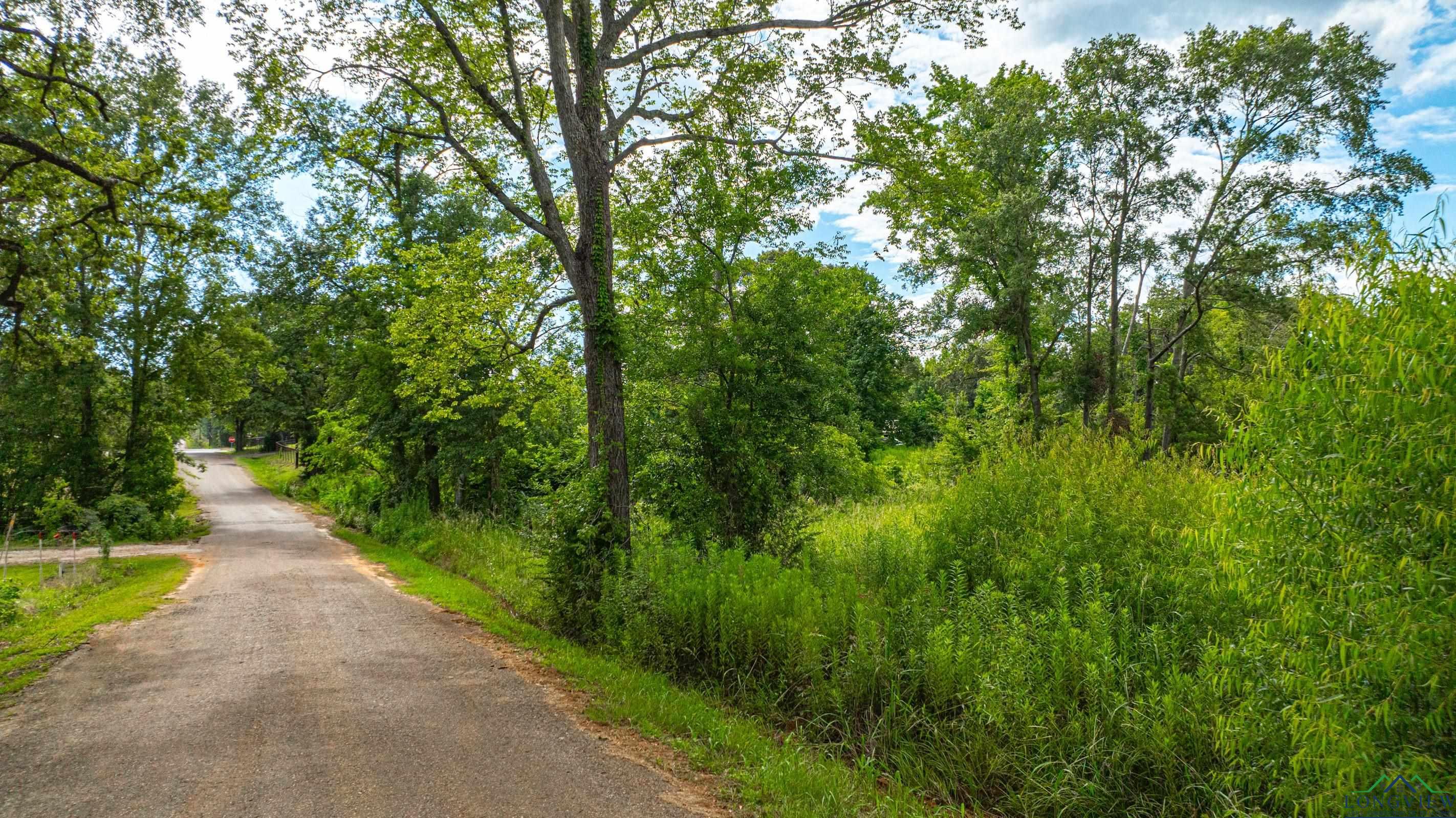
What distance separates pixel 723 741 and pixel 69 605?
11.8 metres

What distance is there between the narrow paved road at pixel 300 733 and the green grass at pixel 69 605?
0.32 metres

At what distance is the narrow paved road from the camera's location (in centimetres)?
438

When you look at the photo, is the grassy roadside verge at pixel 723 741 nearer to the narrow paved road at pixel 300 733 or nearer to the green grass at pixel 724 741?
the green grass at pixel 724 741

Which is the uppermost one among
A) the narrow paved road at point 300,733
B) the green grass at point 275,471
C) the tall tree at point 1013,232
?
the tall tree at point 1013,232

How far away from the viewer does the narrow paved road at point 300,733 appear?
4.38 m

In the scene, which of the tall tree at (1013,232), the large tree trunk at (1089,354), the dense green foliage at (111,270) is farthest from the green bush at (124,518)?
the large tree trunk at (1089,354)

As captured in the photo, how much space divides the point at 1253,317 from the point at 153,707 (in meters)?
28.8

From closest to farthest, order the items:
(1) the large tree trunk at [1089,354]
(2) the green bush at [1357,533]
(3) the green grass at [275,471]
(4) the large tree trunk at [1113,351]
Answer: (2) the green bush at [1357,533] < (4) the large tree trunk at [1113,351] < (1) the large tree trunk at [1089,354] < (3) the green grass at [275,471]

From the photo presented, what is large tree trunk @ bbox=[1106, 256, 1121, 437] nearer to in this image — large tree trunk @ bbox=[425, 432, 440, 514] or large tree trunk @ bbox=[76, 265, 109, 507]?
large tree trunk @ bbox=[425, 432, 440, 514]

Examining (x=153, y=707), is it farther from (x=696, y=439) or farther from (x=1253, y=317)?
(x=1253, y=317)

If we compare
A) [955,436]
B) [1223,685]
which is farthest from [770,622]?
[955,436]

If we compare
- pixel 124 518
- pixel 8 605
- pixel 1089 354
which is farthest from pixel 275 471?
pixel 1089 354

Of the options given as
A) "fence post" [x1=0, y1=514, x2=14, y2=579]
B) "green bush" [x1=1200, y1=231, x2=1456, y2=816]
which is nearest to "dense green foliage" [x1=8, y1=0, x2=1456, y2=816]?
"green bush" [x1=1200, y1=231, x2=1456, y2=816]

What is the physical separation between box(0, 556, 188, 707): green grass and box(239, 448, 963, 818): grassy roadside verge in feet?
15.2
